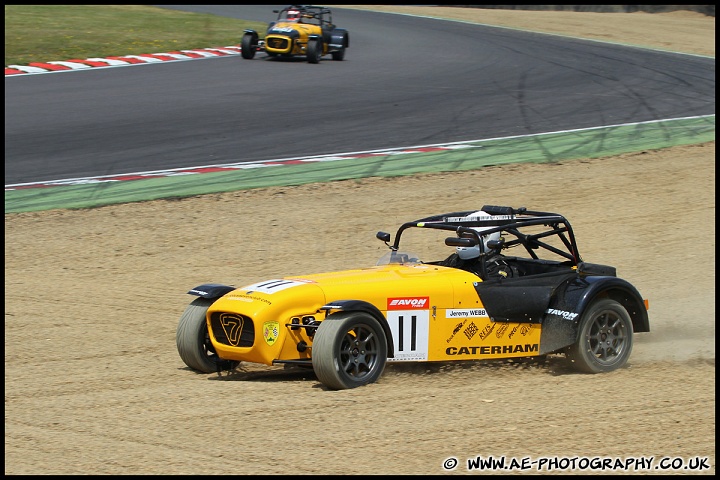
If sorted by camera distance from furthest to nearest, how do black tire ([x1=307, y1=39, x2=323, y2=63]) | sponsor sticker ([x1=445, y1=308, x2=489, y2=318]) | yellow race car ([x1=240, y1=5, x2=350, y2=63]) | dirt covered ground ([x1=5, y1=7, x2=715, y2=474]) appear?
yellow race car ([x1=240, y1=5, x2=350, y2=63]), black tire ([x1=307, y1=39, x2=323, y2=63]), sponsor sticker ([x1=445, y1=308, x2=489, y2=318]), dirt covered ground ([x1=5, y1=7, x2=715, y2=474])

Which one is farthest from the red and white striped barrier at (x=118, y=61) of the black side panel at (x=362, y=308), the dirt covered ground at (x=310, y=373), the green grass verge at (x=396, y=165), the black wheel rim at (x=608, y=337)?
the black wheel rim at (x=608, y=337)

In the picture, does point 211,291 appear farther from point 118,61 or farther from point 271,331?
point 118,61

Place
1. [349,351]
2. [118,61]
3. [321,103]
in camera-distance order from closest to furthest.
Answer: [349,351] < [321,103] < [118,61]

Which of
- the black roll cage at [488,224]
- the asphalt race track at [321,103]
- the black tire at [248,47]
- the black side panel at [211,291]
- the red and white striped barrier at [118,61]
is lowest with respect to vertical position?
the black side panel at [211,291]

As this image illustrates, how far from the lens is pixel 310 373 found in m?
8.07

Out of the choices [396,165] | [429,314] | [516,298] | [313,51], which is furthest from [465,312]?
[313,51]

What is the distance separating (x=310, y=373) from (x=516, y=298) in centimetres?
167

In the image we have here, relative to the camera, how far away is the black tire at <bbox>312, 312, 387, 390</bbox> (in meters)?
7.25

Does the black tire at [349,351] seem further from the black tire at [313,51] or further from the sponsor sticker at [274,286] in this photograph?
the black tire at [313,51]

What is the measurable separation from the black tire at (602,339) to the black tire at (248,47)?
19.7 metres

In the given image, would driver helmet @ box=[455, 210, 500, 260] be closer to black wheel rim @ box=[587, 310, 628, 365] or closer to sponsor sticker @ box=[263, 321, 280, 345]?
black wheel rim @ box=[587, 310, 628, 365]

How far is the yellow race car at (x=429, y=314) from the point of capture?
7.47 m

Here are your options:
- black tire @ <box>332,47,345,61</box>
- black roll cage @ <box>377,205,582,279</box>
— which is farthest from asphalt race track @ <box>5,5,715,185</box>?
black roll cage @ <box>377,205,582,279</box>

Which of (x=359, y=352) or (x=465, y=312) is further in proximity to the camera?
(x=465, y=312)
